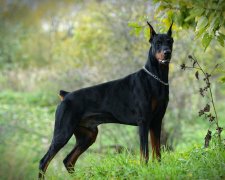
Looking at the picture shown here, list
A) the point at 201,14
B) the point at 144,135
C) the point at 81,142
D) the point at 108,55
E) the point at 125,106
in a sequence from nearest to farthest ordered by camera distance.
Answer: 1. the point at 201,14
2. the point at 144,135
3. the point at 125,106
4. the point at 81,142
5. the point at 108,55

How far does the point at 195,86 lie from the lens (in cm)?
1229

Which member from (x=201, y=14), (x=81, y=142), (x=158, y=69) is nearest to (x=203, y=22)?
(x=201, y=14)

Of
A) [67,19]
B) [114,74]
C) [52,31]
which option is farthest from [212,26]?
[52,31]

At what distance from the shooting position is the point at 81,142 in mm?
6312

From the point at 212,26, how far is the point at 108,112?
208cm

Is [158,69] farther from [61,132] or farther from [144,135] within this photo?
[61,132]

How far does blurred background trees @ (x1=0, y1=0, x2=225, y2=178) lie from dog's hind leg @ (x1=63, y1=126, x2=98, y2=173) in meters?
0.50

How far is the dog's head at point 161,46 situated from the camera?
5.63 meters

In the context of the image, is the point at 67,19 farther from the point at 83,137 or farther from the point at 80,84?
the point at 83,137

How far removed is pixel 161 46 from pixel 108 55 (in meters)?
5.84

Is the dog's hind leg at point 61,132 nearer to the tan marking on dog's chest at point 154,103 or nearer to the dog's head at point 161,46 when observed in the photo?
the tan marking on dog's chest at point 154,103

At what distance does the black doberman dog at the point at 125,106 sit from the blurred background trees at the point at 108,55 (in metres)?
0.35

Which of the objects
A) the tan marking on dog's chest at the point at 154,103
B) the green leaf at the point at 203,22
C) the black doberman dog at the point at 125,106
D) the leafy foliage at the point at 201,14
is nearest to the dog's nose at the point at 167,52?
the black doberman dog at the point at 125,106

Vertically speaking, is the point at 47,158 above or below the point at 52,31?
below
